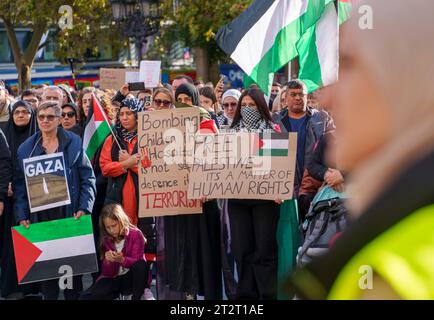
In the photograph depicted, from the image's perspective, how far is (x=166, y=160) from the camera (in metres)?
6.45

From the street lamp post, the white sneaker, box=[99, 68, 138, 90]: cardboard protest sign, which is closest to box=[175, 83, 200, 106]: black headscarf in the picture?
the white sneaker

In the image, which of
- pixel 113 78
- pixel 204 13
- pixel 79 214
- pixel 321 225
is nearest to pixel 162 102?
pixel 79 214

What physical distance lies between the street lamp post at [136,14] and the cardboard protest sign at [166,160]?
9.03 m

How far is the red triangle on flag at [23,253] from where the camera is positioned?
255 inches

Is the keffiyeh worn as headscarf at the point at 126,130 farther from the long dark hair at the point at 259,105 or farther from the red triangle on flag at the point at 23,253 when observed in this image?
the red triangle on flag at the point at 23,253

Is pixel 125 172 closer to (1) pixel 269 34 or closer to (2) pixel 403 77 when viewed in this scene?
(1) pixel 269 34

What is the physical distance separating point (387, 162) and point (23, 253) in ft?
19.2

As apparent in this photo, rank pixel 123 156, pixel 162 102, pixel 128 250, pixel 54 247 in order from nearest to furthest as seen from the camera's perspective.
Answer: pixel 128 250
pixel 54 247
pixel 123 156
pixel 162 102

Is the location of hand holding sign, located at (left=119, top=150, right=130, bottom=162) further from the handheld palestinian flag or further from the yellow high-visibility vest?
the yellow high-visibility vest

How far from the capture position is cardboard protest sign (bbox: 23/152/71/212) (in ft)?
21.5

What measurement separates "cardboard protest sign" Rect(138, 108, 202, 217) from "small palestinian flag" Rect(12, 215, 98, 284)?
20.0 inches

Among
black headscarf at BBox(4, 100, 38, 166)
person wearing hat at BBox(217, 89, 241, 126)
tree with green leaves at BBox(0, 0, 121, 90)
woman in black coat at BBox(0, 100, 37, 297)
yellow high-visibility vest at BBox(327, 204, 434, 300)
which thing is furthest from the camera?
tree with green leaves at BBox(0, 0, 121, 90)

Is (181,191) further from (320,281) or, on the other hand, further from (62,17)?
(62,17)

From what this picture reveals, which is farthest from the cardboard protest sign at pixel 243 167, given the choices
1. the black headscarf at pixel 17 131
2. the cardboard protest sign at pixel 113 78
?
the cardboard protest sign at pixel 113 78
